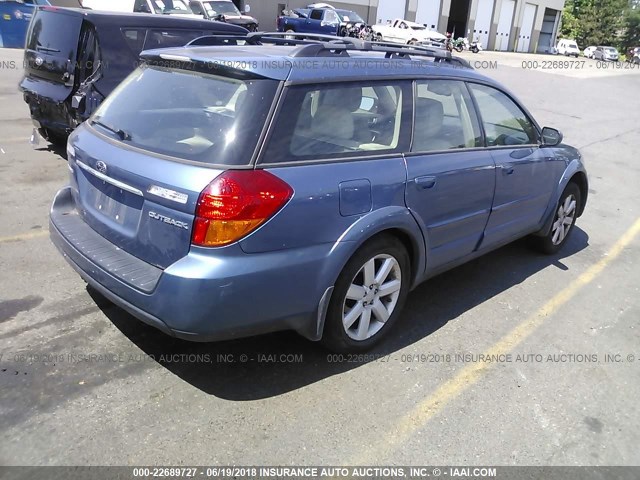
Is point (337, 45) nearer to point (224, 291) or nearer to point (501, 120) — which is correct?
point (501, 120)

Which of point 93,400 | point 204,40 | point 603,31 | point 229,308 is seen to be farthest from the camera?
point 603,31

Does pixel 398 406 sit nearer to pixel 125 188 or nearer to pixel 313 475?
pixel 313 475

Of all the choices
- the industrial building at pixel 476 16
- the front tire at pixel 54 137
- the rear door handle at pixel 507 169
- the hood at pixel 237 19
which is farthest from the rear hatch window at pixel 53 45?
the industrial building at pixel 476 16

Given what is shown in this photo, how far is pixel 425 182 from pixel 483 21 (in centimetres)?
5276

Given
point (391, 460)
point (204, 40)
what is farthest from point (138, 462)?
point (204, 40)

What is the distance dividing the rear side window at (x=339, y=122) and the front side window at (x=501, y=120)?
37.0 inches

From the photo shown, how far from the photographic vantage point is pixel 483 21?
164 feet

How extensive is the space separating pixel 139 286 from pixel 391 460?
1.48 m

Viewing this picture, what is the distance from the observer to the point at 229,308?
258 centimetres

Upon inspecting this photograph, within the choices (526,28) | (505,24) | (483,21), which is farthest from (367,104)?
(526,28)

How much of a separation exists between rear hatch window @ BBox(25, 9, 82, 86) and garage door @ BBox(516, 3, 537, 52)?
57.4 meters

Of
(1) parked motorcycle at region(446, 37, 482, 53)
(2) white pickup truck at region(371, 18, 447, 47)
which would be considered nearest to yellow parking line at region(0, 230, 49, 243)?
(2) white pickup truck at region(371, 18, 447, 47)

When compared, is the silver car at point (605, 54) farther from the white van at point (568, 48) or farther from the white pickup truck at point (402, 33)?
the white pickup truck at point (402, 33)

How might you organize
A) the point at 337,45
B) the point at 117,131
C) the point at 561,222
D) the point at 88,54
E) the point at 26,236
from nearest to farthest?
the point at 117,131 → the point at 337,45 → the point at 26,236 → the point at 561,222 → the point at 88,54
